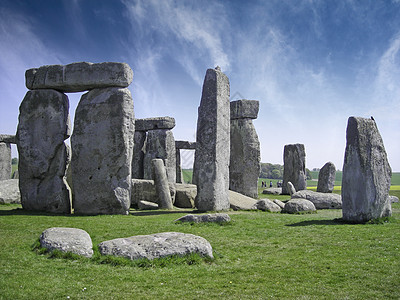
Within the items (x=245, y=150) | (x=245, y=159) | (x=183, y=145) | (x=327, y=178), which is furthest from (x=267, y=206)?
(x=183, y=145)

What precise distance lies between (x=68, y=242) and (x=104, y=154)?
6.08 meters

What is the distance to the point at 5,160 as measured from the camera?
22531 mm

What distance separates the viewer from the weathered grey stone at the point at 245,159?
18.1 m

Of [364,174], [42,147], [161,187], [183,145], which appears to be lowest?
[161,187]

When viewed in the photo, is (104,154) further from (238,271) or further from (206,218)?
(238,271)

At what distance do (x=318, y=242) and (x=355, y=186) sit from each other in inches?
116

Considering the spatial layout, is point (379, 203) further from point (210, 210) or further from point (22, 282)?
point (22, 282)

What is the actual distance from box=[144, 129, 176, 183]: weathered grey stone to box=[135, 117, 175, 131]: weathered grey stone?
0.24m

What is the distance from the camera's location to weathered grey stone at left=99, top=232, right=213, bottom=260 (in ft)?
17.2

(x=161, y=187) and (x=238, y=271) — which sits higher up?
(x=161, y=187)

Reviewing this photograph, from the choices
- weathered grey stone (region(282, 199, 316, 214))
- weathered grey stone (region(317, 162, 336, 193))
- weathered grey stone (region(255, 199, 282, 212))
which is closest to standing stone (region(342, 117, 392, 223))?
weathered grey stone (region(282, 199, 316, 214))

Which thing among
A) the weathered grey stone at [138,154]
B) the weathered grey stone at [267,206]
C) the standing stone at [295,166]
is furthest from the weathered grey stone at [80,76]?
the standing stone at [295,166]

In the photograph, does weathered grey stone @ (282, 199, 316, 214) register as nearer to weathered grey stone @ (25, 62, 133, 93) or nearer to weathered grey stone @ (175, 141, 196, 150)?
weathered grey stone @ (25, 62, 133, 93)

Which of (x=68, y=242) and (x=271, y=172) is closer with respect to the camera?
(x=68, y=242)
